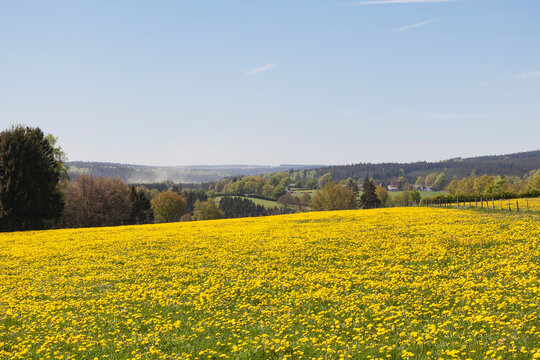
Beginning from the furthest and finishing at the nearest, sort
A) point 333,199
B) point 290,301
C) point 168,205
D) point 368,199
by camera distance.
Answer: point 368,199, point 333,199, point 168,205, point 290,301

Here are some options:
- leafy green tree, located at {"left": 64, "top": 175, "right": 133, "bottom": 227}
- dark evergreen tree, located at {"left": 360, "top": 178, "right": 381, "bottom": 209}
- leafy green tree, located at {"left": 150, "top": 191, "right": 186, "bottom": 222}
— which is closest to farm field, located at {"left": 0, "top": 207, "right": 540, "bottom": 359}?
leafy green tree, located at {"left": 64, "top": 175, "right": 133, "bottom": 227}

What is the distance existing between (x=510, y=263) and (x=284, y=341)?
1336 cm

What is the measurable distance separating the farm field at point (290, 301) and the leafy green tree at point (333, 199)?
110297mm

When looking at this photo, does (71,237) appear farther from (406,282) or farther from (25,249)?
(406,282)

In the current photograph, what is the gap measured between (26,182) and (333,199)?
102715 millimetres

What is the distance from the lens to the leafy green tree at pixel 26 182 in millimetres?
56406

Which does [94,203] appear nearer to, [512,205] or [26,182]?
[26,182]

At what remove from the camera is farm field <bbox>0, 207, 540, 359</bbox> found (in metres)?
10.9

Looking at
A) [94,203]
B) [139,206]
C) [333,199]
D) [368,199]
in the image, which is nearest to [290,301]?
[94,203]

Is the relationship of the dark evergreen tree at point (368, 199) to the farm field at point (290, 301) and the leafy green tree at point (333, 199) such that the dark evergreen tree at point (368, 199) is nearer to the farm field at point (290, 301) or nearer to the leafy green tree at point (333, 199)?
the leafy green tree at point (333, 199)

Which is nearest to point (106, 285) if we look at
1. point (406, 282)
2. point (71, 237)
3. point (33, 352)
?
point (33, 352)

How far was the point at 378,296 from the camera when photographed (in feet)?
50.1

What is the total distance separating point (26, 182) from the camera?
58.0 meters

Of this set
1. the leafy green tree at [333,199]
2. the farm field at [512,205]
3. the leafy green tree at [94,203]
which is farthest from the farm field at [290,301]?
the leafy green tree at [333,199]
